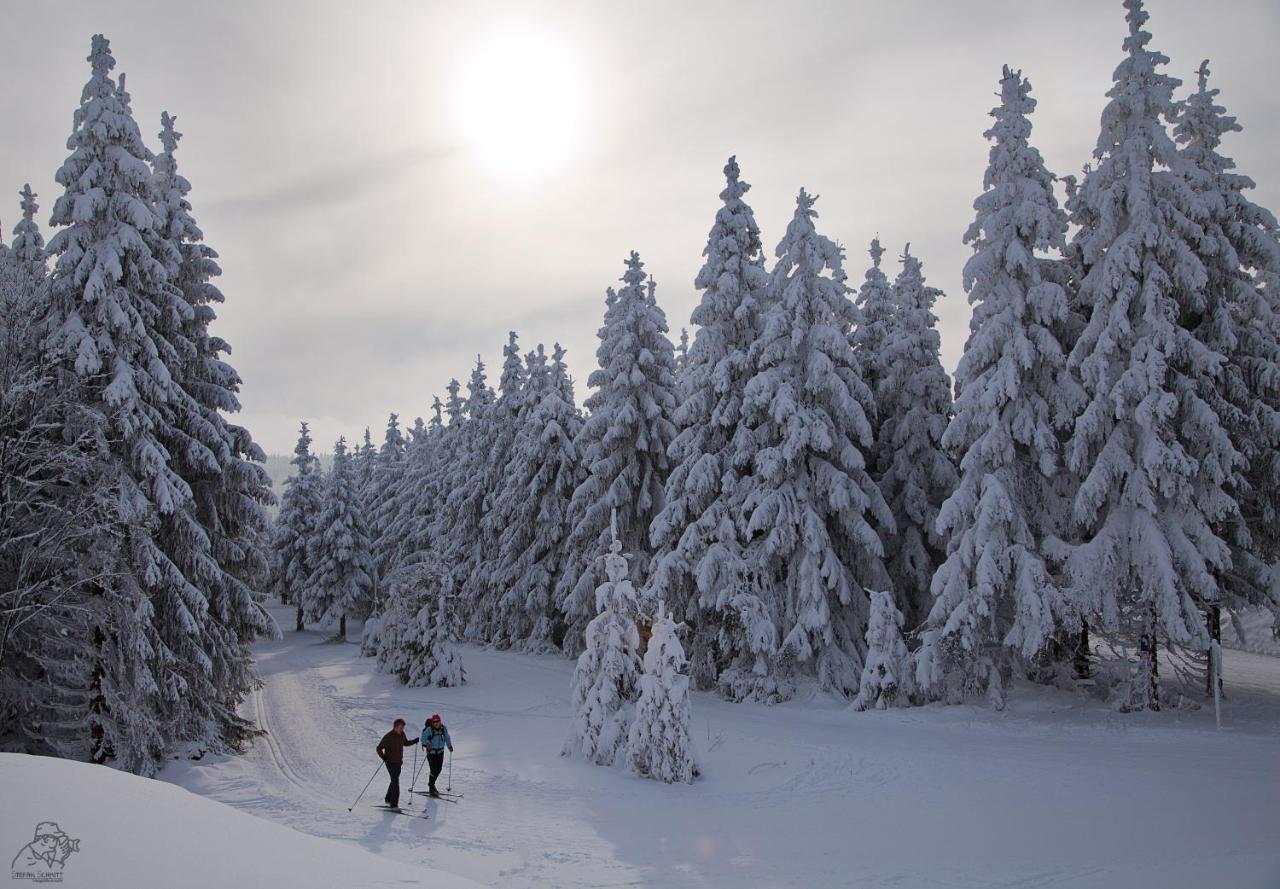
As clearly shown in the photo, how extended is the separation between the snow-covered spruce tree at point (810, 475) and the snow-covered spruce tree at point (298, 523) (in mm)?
43226

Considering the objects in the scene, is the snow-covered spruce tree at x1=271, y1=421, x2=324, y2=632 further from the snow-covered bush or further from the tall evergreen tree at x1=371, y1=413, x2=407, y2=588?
the snow-covered bush

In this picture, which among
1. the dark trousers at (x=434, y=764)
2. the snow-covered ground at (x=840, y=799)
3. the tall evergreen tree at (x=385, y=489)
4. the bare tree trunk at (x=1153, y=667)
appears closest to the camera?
the snow-covered ground at (x=840, y=799)

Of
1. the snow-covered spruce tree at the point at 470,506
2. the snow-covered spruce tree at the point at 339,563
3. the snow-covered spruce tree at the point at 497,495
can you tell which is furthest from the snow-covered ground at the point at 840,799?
the snow-covered spruce tree at the point at 339,563

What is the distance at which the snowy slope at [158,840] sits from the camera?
5707 millimetres

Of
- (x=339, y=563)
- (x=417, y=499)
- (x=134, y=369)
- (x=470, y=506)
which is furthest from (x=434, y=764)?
(x=417, y=499)

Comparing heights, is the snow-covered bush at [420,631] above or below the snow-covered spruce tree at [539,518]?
below

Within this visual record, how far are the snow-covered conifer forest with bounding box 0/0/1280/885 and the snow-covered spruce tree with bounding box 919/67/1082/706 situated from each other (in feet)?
0.32

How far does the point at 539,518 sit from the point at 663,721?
2418cm

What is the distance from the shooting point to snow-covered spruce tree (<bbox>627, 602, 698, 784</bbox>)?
53.6 feet

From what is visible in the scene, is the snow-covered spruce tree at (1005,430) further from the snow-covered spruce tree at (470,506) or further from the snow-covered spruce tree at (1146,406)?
the snow-covered spruce tree at (470,506)

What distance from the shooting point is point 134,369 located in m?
18.0

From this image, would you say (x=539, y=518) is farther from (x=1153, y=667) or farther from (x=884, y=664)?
(x=1153, y=667)

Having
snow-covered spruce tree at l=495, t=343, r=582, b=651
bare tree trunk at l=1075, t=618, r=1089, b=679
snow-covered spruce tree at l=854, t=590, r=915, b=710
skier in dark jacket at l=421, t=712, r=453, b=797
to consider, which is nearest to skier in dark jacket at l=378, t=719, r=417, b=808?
skier in dark jacket at l=421, t=712, r=453, b=797

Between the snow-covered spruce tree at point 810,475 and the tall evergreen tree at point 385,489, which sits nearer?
the snow-covered spruce tree at point 810,475
